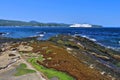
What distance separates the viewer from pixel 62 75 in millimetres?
17922

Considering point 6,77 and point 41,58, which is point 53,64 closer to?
point 41,58

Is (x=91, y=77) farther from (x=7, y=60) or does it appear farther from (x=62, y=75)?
(x=7, y=60)

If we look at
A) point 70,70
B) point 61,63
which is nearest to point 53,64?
point 61,63

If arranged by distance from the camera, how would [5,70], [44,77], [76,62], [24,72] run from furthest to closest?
[76,62] < [5,70] < [24,72] < [44,77]

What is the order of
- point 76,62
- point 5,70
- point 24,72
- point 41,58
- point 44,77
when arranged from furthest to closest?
point 41,58
point 76,62
point 5,70
point 24,72
point 44,77

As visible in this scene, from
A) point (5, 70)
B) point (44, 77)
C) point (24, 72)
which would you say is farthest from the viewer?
point (5, 70)

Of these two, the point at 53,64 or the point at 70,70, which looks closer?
the point at 70,70

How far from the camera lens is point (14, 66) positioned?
20.4 meters

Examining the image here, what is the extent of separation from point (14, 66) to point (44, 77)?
374 cm

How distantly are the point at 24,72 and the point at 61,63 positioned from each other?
329 cm

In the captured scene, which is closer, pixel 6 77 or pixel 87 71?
pixel 6 77

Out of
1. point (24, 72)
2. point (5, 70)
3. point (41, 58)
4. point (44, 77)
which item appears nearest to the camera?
point (44, 77)

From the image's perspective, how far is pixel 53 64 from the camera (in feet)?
68.4

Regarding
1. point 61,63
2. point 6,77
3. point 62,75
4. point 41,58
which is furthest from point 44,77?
point 41,58
